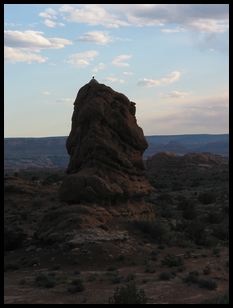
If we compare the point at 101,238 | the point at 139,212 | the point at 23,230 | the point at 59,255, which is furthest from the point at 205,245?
the point at 23,230

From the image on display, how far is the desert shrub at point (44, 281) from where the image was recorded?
1373cm

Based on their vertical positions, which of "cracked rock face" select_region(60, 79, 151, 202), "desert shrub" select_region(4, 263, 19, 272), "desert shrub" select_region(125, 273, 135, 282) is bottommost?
"desert shrub" select_region(4, 263, 19, 272)

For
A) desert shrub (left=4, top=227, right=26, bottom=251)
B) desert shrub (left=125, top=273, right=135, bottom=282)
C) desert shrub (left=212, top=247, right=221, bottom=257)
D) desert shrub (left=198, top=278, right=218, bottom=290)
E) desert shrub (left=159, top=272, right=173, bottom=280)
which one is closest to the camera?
desert shrub (left=198, top=278, right=218, bottom=290)

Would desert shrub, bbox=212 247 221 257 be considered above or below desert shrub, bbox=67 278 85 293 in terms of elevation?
below

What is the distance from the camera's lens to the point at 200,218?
26203mm

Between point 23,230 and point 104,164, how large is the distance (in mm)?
4785

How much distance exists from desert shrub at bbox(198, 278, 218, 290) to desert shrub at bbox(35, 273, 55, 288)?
4.11 metres

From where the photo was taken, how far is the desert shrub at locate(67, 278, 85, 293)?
13188 mm

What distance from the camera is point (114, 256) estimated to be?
17.1 m

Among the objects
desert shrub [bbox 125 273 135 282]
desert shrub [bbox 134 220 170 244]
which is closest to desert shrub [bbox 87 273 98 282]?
desert shrub [bbox 125 273 135 282]

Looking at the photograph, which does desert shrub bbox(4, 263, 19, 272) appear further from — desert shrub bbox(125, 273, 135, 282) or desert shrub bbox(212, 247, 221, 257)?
desert shrub bbox(212, 247, 221, 257)

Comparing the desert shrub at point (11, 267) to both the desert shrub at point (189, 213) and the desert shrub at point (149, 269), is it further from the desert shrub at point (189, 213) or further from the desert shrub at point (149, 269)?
the desert shrub at point (189, 213)

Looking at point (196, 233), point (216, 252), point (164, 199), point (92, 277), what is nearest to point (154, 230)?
point (196, 233)

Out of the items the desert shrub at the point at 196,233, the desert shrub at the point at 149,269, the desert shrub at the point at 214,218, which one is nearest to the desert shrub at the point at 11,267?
the desert shrub at the point at 149,269
